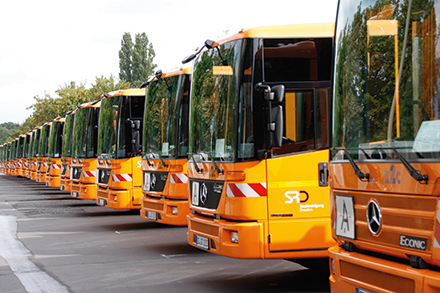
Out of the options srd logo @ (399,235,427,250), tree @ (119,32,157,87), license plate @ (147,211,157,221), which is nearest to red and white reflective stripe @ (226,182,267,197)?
srd logo @ (399,235,427,250)

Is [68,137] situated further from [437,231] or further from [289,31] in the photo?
[437,231]

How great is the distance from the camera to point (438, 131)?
3.85 meters

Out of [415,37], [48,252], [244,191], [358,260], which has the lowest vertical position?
[48,252]

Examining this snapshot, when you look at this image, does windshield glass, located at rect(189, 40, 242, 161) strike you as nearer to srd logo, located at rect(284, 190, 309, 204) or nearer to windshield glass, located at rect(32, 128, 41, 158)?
srd logo, located at rect(284, 190, 309, 204)

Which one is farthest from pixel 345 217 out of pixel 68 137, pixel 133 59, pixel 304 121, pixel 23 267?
pixel 133 59

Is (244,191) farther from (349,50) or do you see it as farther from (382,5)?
(382,5)

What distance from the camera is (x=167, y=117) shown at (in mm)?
11195

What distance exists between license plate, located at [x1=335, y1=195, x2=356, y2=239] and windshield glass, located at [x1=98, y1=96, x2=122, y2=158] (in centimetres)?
1012

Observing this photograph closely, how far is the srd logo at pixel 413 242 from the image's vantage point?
3883mm

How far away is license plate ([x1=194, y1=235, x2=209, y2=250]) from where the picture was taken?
24.0 ft

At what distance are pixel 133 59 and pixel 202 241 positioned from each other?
236 feet

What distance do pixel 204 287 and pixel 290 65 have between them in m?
2.94

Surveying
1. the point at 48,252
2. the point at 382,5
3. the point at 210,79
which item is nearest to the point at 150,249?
the point at 48,252

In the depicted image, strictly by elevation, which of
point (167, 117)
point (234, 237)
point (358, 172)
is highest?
point (167, 117)
